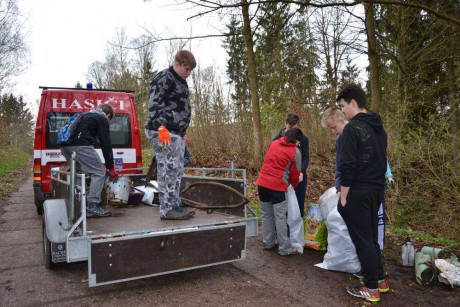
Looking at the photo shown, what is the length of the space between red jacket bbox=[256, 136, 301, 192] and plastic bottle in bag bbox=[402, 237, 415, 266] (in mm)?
1454

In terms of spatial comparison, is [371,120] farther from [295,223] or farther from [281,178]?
[295,223]

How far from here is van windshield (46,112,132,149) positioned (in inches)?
256

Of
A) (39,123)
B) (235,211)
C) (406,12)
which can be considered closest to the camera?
(235,211)

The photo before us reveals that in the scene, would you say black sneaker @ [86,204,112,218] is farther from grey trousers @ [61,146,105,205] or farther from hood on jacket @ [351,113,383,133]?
hood on jacket @ [351,113,383,133]

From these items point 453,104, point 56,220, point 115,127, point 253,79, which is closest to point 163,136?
point 56,220

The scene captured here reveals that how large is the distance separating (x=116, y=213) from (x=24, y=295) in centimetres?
132

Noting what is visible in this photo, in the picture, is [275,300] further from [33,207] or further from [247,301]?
[33,207]

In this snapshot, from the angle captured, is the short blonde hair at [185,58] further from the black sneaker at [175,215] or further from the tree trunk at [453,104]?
the tree trunk at [453,104]

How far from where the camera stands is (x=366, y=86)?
49.3 feet

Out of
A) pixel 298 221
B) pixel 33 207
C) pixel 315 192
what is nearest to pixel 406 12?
pixel 315 192

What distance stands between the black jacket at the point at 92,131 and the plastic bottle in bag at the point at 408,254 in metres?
3.74

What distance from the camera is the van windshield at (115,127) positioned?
6.50 m

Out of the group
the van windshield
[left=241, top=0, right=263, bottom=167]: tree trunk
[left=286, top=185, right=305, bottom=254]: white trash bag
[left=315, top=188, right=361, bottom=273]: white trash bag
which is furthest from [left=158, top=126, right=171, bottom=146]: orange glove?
[left=241, top=0, right=263, bottom=167]: tree trunk

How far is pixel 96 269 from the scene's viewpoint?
2945 mm
